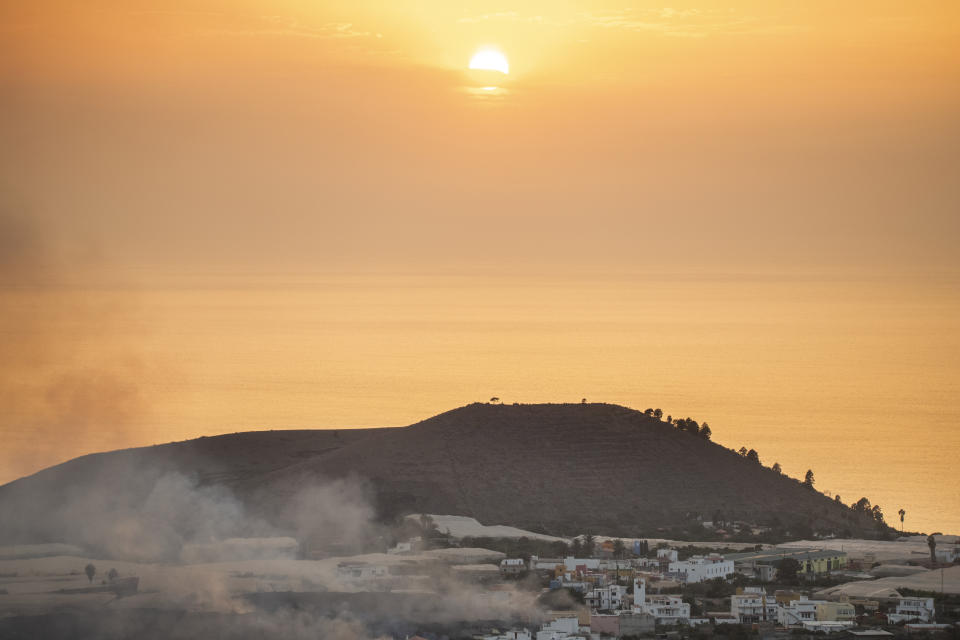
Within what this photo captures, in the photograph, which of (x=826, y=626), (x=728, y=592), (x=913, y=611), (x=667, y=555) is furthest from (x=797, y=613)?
(x=667, y=555)

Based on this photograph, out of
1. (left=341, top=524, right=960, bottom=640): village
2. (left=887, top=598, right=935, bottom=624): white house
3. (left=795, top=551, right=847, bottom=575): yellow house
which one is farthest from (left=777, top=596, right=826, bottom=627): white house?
(left=795, top=551, right=847, bottom=575): yellow house

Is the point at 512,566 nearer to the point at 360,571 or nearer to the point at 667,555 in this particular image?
the point at 360,571

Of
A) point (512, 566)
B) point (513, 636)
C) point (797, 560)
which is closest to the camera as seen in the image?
point (513, 636)

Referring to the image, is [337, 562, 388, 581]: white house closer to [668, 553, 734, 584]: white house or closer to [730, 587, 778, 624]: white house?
[668, 553, 734, 584]: white house

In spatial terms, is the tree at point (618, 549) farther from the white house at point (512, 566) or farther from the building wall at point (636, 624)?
the building wall at point (636, 624)

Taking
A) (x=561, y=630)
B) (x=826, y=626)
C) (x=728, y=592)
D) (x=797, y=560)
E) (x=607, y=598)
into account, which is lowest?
(x=561, y=630)

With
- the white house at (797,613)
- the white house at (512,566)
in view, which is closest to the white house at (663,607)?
the white house at (797,613)
